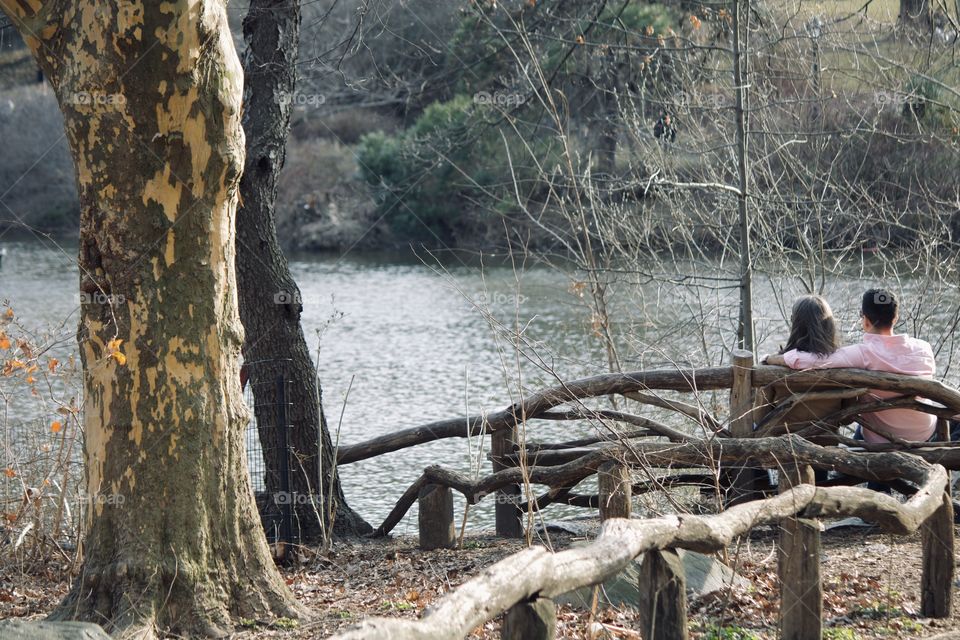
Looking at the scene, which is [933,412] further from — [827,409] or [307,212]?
[307,212]

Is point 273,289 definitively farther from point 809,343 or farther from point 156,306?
point 809,343

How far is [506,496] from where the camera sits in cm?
776

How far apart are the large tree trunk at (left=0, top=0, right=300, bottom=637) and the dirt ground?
0.49 m

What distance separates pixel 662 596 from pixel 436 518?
3976 millimetres

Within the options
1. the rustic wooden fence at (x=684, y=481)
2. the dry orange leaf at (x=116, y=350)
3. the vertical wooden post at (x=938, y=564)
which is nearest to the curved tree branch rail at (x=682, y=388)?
the rustic wooden fence at (x=684, y=481)

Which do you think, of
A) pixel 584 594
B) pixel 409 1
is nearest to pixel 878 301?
pixel 584 594

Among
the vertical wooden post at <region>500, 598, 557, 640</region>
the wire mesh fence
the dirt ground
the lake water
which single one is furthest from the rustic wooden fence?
the wire mesh fence

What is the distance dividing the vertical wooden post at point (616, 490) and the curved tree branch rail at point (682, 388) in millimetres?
319

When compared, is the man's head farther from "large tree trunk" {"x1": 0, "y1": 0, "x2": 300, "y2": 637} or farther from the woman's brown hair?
"large tree trunk" {"x1": 0, "y1": 0, "x2": 300, "y2": 637}

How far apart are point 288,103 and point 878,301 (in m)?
4.18

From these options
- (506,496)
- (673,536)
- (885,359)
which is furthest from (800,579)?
(506,496)

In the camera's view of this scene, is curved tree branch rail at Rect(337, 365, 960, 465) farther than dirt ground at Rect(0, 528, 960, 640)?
Yes

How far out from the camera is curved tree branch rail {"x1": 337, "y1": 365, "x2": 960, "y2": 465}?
6.46 m

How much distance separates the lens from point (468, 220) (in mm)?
30922
